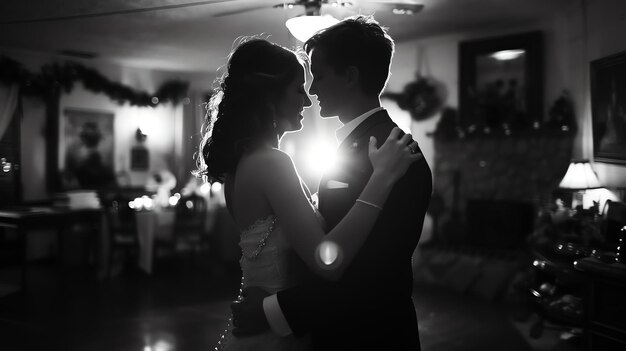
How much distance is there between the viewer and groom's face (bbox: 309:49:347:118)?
139 centimetres

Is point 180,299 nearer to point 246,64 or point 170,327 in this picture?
point 170,327

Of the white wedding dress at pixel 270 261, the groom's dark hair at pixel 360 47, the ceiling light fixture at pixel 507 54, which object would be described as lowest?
the white wedding dress at pixel 270 261

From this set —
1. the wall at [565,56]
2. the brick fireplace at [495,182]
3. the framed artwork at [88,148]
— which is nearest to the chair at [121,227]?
the framed artwork at [88,148]

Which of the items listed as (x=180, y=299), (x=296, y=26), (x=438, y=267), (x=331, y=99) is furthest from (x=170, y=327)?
(x=331, y=99)

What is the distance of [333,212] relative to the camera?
1.36m

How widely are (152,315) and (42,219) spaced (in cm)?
146

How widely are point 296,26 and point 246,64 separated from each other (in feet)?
6.36

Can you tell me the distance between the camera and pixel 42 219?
507 centimetres

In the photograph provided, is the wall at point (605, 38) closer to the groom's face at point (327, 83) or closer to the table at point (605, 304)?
the table at point (605, 304)

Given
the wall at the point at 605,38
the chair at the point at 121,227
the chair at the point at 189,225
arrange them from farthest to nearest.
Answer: the chair at the point at 189,225, the chair at the point at 121,227, the wall at the point at 605,38

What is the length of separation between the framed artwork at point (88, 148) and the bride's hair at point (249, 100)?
5.06 metres

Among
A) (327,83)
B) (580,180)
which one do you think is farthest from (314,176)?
(327,83)

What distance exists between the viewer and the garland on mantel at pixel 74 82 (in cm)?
492

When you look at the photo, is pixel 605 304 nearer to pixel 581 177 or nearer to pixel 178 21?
pixel 581 177
